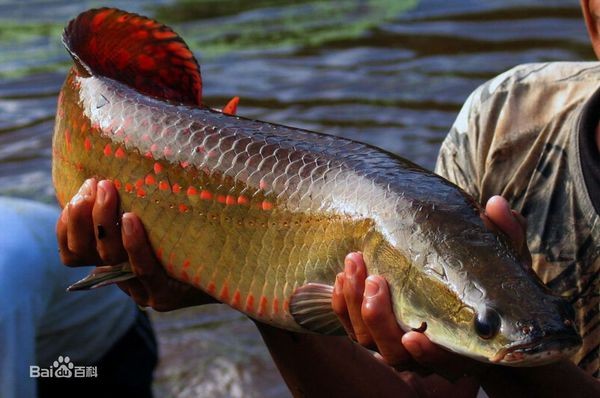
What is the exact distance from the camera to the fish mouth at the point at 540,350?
6.88ft

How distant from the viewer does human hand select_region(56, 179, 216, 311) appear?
2877 mm

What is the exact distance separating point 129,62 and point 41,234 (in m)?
1.33

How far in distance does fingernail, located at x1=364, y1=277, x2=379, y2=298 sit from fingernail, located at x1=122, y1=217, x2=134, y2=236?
768 mm

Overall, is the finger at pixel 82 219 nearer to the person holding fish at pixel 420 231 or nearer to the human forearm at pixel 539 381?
the person holding fish at pixel 420 231

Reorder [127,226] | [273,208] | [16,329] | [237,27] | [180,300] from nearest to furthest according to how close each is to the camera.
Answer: [273,208]
[127,226]
[180,300]
[16,329]
[237,27]

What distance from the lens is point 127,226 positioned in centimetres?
286

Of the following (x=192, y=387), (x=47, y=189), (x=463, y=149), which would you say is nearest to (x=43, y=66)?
(x=47, y=189)

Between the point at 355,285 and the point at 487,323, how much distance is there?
34 cm

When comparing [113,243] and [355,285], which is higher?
[355,285]

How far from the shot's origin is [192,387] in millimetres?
5055

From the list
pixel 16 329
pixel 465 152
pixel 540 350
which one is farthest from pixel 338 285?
pixel 16 329

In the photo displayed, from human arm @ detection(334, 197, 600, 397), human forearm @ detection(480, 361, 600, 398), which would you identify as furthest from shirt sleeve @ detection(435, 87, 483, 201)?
human arm @ detection(334, 197, 600, 397)

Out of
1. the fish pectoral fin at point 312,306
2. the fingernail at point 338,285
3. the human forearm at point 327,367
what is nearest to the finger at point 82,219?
the human forearm at point 327,367

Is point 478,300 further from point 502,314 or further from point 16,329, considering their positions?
point 16,329
